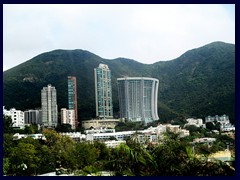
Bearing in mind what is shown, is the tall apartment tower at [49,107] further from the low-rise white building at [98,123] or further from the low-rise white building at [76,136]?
the low-rise white building at [98,123]

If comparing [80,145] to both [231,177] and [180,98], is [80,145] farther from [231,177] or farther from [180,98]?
[180,98]

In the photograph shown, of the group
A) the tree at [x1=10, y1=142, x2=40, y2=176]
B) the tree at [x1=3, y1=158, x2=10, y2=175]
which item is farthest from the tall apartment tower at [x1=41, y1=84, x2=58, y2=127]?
the tree at [x1=3, y1=158, x2=10, y2=175]

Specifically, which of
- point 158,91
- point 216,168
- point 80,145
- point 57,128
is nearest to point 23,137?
point 57,128

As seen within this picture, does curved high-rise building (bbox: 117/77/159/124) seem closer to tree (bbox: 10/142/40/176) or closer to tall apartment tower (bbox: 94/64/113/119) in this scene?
tall apartment tower (bbox: 94/64/113/119)

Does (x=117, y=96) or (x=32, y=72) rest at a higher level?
(x=32, y=72)

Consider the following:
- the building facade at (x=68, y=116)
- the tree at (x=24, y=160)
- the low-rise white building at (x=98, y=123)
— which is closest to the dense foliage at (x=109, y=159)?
the tree at (x=24, y=160)

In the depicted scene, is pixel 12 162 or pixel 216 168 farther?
pixel 12 162
